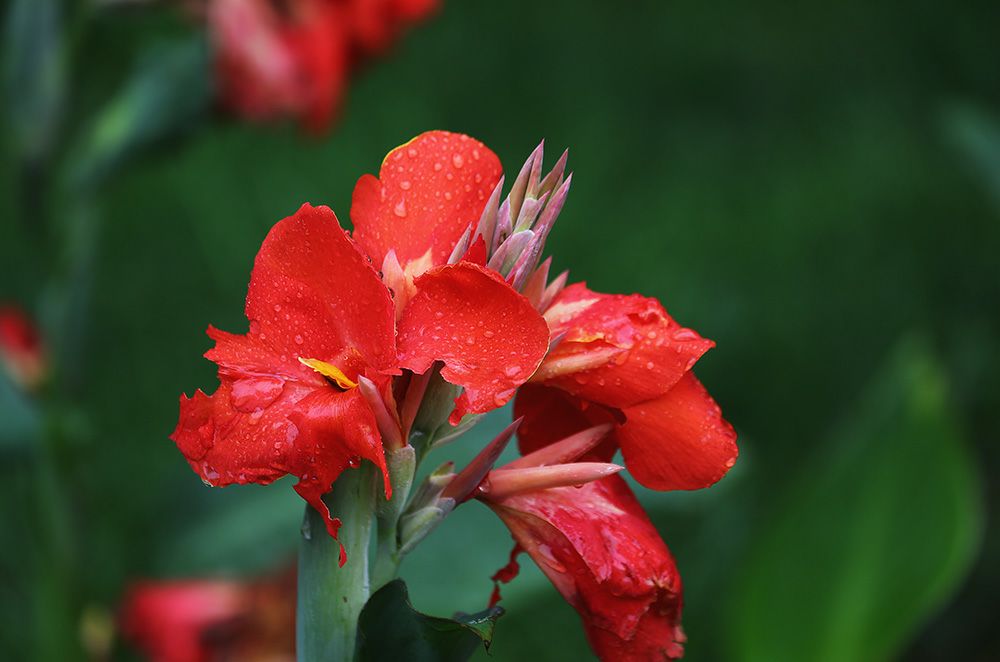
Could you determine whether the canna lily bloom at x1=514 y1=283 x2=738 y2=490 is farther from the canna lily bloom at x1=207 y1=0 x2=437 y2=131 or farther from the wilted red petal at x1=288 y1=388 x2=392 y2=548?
the canna lily bloom at x1=207 y1=0 x2=437 y2=131

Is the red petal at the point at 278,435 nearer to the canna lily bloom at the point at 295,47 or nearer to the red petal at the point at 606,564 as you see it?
the red petal at the point at 606,564

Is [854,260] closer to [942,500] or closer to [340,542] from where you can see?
[942,500]

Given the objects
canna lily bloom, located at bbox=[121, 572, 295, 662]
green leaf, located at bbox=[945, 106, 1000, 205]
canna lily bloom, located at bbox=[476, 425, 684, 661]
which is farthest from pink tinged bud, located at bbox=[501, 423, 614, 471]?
green leaf, located at bbox=[945, 106, 1000, 205]

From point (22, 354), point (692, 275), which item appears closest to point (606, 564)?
point (22, 354)

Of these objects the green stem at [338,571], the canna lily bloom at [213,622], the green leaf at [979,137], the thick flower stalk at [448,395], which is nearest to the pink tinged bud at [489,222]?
the thick flower stalk at [448,395]

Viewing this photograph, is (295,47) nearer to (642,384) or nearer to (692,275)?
(642,384)
